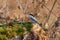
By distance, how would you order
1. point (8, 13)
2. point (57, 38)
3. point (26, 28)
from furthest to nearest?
point (8, 13) → point (57, 38) → point (26, 28)

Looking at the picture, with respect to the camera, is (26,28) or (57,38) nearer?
(26,28)

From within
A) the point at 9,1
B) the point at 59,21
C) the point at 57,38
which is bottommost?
the point at 57,38

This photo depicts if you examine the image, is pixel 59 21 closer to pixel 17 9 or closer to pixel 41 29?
pixel 17 9

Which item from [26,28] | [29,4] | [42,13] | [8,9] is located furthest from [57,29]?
[26,28]

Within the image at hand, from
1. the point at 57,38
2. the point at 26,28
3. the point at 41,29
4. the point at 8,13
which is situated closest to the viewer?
the point at 26,28

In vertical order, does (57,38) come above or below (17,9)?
below

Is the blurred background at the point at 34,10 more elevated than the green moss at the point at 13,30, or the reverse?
the green moss at the point at 13,30

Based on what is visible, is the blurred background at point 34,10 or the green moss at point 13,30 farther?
the blurred background at point 34,10

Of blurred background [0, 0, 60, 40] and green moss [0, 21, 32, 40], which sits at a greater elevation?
green moss [0, 21, 32, 40]

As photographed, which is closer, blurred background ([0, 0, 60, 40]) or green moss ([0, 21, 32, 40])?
green moss ([0, 21, 32, 40])

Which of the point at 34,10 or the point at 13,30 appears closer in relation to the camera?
the point at 13,30

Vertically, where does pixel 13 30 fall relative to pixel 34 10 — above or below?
above
